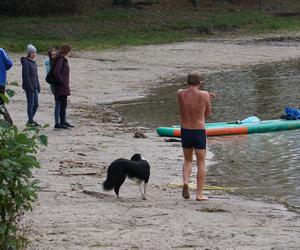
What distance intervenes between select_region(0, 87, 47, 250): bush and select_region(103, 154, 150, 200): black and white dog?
443 cm

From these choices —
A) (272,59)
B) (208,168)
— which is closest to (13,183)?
(208,168)

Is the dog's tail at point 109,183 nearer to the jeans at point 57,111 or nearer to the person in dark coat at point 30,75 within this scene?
the person in dark coat at point 30,75

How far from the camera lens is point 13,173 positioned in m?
6.11

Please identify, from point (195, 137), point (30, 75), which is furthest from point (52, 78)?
point (195, 137)

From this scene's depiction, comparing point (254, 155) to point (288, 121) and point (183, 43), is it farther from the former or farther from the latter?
point (183, 43)

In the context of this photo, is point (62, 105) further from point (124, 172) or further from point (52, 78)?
point (124, 172)

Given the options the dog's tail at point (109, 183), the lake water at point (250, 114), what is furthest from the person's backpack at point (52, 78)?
the dog's tail at point (109, 183)

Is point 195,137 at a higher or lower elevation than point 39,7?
higher

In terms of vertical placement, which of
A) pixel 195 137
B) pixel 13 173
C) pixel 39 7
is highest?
pixel 13 173

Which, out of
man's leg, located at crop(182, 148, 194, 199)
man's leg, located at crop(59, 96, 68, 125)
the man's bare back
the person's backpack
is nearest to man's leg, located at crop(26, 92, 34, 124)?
the person's backpack

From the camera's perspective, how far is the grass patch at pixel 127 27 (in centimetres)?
3625

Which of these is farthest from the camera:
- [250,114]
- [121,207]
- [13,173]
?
[250,114]

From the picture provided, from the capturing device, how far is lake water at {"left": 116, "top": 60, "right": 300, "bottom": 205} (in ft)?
44.9

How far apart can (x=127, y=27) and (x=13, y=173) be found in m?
34.8
